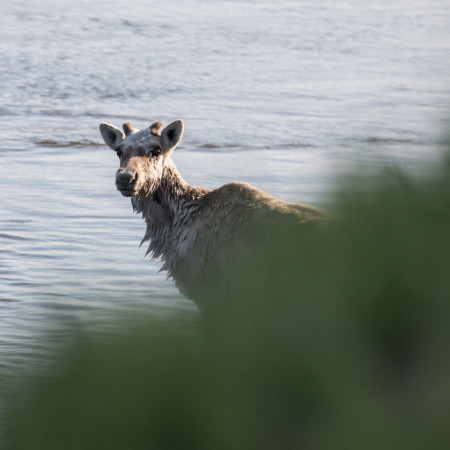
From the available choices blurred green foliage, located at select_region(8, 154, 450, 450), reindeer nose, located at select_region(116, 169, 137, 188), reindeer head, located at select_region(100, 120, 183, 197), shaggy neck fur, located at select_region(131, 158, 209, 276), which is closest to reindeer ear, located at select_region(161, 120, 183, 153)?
reindeer head, located at select_region(100, 120, 183, 197)

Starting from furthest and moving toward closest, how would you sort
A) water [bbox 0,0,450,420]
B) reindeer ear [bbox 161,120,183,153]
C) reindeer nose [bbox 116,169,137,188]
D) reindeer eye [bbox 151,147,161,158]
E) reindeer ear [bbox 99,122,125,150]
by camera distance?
reindeer ear [bbox 99,122,125,150]
reindeer ear [bbox 161,120,183,153]
reindeer eye [bbox 151,147,161,158]
reindeer nose [bbox 116,169,137,188]
water [bbox 0,0,450,420]

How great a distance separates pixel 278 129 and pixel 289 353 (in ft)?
46.6

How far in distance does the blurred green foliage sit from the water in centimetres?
6

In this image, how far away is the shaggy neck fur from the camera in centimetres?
699

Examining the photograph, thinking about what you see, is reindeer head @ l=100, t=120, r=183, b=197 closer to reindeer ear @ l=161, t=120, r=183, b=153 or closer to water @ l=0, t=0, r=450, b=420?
reindeer ear @ l=161, t=120, r=183, b=153

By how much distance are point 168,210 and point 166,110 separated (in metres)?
9.91

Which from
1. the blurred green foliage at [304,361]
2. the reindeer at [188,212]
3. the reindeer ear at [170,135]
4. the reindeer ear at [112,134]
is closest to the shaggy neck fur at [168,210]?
the reindeer at [188,212]

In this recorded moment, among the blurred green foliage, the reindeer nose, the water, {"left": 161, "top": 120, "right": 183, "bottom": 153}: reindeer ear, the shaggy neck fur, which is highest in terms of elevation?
the blurred green foliage

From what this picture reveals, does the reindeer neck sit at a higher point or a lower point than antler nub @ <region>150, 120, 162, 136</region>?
lower

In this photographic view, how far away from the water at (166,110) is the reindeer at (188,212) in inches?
20.4

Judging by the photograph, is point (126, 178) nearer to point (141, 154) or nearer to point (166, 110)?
point (141, 154)

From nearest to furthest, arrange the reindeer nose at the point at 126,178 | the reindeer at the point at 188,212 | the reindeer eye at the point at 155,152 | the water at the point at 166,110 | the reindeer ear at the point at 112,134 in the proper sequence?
the water at the point at 166,110 < the reindeer at the point at 188,212 < the reindeer nose at the point at 126,178 < the reindeer eye at the point at 155,152 < the reindeer ear at the point at 112,134

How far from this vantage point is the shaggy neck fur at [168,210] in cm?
699

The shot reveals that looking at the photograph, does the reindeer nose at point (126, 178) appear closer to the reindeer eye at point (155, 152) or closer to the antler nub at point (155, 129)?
the reindeer eye at point (155, 152)
